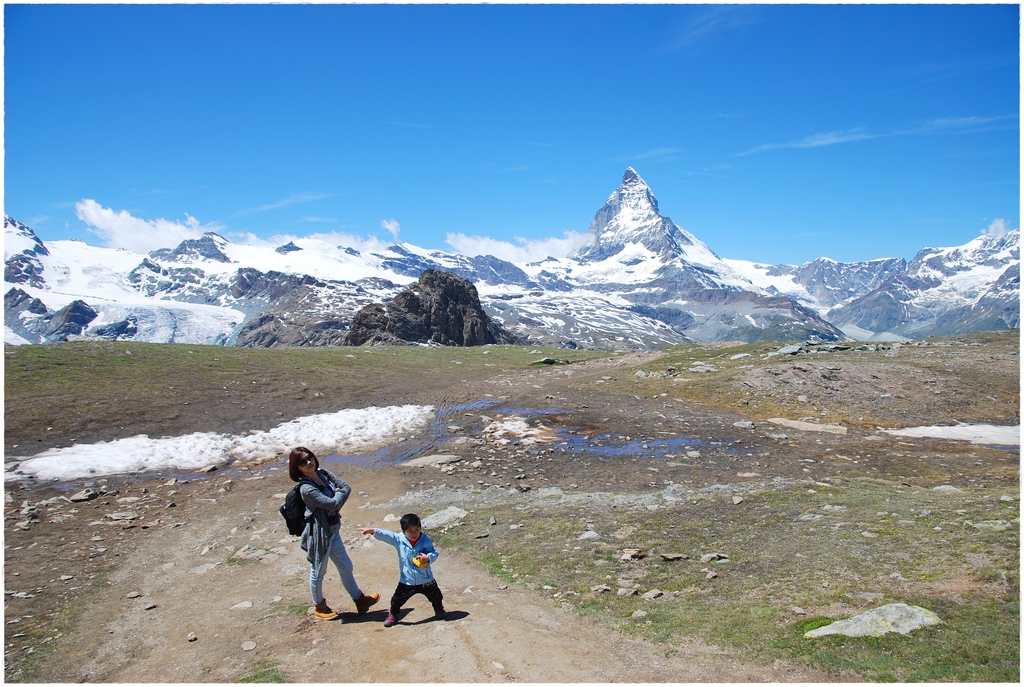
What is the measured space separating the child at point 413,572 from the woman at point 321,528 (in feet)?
2.74

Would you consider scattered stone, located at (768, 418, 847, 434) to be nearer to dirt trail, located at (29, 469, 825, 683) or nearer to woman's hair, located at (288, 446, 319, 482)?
dirt trail, located at (29, 469, 825, 683)

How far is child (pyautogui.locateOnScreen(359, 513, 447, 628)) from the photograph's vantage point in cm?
1099

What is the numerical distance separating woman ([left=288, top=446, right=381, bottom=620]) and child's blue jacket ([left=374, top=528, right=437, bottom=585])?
888 millimetres

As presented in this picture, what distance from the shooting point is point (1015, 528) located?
40.9 ft

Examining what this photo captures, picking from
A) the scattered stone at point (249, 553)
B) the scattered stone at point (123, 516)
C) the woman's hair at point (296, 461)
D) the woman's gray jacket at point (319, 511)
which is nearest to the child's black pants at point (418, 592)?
the woman's gray jacket at point (319, 511)

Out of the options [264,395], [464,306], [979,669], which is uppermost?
[464,306]

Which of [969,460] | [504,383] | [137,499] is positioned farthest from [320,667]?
[504,383]

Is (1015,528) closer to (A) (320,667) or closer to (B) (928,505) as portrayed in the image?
(B) (928,505)

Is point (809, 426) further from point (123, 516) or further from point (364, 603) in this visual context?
point (123, 516)

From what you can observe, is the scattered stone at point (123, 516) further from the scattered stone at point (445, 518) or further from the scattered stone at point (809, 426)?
the scattered stone at point (809, 426)

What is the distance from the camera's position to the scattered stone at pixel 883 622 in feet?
30.0

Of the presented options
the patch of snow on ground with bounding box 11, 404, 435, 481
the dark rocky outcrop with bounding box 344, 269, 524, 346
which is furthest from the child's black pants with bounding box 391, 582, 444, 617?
the dark rocky outcrop with bounding box 344, 269, 524, 346

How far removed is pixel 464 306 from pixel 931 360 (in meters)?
118

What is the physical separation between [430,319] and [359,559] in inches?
4652
